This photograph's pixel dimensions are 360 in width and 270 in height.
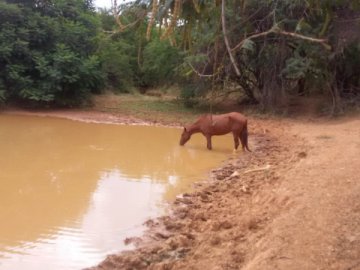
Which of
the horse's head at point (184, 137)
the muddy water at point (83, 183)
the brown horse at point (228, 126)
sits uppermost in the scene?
the brown horse at point (228, 126)

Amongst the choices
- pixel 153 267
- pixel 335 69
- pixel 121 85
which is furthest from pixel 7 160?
pixel 121 85

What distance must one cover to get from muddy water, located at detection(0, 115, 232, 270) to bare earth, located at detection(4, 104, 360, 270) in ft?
1.55

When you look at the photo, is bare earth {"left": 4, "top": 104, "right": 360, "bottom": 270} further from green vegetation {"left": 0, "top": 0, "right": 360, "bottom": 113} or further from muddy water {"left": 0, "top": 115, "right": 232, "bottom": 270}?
green vegetation {"left": 0, "top": 0, "right": 360, "bottom": 113}

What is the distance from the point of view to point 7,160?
10.6m

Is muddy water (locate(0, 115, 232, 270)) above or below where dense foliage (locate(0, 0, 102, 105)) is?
below

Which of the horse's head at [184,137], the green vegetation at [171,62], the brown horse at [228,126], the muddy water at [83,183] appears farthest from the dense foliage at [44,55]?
the brown horse at [228,126]

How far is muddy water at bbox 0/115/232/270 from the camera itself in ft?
19.8

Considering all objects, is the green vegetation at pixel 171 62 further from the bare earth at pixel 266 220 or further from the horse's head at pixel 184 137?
the bare earth at pixel 266 220

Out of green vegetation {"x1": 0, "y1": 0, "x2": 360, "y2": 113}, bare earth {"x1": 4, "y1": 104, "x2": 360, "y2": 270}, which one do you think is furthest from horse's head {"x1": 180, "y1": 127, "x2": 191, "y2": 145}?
green vegetation {"x1": 0, "y1": 0, "x2": 360, "y2": 113}

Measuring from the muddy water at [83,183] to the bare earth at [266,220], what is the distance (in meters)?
0.47

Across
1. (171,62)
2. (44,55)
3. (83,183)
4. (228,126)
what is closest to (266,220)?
(83,183)

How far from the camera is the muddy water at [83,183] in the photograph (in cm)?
604

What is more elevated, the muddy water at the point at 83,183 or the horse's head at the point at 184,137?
the horse's head at the point at 184,137

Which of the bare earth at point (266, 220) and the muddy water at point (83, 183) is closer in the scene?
the bare earth at point (266, 220)
